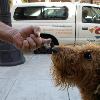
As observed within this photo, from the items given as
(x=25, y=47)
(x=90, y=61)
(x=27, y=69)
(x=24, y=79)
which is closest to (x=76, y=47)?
(x=90, y=61)

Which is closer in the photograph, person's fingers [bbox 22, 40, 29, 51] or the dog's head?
person's fingers [bbox 22, 40, 29, 51]

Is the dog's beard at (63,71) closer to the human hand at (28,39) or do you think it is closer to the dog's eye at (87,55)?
the dog's eye at (87,55)

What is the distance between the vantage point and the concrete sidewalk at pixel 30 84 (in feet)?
21.9

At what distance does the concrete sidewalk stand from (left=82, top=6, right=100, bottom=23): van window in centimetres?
323

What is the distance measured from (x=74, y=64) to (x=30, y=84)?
523 cm

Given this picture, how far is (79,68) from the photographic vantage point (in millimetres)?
2582

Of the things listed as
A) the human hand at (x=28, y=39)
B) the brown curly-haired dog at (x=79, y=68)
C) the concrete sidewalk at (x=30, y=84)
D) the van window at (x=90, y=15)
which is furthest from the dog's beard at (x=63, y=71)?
the van window at (x=90, y=15)

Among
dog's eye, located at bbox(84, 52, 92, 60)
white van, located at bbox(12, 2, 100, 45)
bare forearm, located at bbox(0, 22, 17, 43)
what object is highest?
bare forearm, located at bbox(0, 22, 17, 43)

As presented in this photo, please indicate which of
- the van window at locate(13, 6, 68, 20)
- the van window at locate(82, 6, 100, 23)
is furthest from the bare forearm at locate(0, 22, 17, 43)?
the van window at locate(13, 6, 68, 20)

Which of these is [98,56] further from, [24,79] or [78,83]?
[24,79]

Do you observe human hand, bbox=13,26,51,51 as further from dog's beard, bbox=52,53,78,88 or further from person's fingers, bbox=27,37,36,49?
dog's beard, bbox=52,53,78,88

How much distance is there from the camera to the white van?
1289 centimetres

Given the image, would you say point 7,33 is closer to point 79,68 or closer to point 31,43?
point 31,43

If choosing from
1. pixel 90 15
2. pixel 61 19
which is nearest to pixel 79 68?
pixel 61 19
